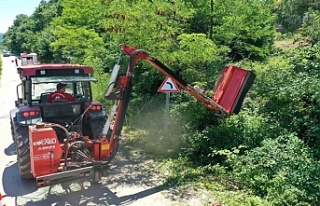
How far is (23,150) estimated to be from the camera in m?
5.88

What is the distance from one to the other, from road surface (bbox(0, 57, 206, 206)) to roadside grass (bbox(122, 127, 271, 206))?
20cm

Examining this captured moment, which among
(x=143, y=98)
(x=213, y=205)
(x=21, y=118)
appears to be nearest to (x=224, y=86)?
(x=213, y=205)

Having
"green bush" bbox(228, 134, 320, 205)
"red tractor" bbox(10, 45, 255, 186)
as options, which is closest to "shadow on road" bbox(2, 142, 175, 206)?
"red tractor" bbox(10, 45, 255, 186)

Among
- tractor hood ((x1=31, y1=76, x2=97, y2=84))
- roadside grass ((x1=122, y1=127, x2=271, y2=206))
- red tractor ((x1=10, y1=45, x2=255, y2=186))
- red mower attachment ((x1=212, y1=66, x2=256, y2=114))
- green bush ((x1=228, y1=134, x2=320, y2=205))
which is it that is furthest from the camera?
red mower attachment ((x1=212, y1=66, x2=256, y2=114))

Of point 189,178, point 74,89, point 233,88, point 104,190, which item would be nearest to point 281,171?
point 189,178

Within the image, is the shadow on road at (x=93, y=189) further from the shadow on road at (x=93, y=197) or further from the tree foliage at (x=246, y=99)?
the tree foliage at (x=246, y=99)

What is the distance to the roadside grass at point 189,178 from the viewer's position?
5473 mm

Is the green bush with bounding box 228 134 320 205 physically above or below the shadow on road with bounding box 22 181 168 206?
above

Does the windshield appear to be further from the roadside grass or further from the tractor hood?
the roadside grass

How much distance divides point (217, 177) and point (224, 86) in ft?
6.88

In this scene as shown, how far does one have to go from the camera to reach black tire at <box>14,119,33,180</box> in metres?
5.87

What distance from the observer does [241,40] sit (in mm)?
10195

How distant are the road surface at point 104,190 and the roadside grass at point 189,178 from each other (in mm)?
196

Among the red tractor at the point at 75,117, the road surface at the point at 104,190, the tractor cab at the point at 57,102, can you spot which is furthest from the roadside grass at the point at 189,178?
the tractor cab at the point at 57,102
